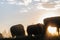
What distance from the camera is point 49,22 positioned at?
260 cm

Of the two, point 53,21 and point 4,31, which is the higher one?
point 53,21

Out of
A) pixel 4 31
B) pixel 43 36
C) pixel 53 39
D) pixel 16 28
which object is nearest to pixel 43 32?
pixel 43 36

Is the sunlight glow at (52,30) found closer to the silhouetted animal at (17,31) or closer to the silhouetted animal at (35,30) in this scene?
the silhouetted animal at (35,30)

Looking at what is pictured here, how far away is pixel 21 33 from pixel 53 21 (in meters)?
0.48

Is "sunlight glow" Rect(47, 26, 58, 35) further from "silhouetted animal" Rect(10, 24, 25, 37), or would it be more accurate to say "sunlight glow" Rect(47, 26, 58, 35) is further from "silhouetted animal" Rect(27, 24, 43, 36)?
"silhouetted animal" Rect(10, 24, 25, 37)

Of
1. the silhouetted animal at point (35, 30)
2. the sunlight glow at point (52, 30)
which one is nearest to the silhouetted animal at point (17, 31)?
the silhouetted animal at point (35, 30)

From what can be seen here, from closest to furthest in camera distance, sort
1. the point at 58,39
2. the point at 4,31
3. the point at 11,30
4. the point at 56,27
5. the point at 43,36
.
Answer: the point at 58,39
the point at 43,36
the point at 56,27
the point at 11,30
the point at 4,31

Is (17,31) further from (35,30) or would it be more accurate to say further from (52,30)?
(52,30)

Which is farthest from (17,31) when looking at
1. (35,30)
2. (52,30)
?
(52,30)

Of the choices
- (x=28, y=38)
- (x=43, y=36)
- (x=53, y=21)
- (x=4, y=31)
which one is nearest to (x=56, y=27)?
(x=53, y=21)

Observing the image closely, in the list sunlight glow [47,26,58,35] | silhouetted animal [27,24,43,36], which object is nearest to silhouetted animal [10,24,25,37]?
silhouetted animal [27,24,43,36]

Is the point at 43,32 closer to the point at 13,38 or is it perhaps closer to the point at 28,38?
the point at 28,38

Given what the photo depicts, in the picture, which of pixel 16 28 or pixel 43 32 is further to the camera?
pixel 16 28

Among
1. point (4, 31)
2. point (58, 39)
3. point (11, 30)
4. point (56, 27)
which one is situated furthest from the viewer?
point (4, 31)
